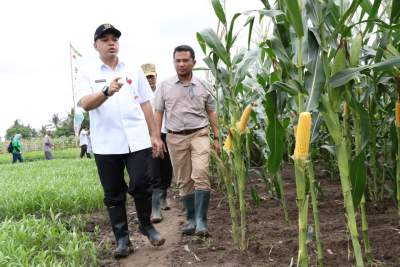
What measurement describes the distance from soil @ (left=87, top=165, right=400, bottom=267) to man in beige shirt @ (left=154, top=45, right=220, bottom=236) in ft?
1.37

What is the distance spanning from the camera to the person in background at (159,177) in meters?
5.00

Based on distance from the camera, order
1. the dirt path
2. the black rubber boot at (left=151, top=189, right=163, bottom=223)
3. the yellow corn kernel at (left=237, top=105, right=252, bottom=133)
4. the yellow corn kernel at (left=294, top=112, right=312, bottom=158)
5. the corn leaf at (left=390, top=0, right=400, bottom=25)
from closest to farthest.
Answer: the yellow corn kernel at (left=294, top=112, right=312, bottom=158) < the corn leaf at (left=390, top=0, right=400, bottom=25) < the yellow corn kernel at (left=237, top=105, right=252, bottom=133) < the dirt path < the black rubber boot at (left=151, top=189, right=163, bottom=223)

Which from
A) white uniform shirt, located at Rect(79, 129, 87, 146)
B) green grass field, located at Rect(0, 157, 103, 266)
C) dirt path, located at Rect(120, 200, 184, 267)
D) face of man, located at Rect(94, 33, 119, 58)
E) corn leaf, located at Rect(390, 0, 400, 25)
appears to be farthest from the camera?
white uniform shirt, located at Rect(79, 129, 87, 146)

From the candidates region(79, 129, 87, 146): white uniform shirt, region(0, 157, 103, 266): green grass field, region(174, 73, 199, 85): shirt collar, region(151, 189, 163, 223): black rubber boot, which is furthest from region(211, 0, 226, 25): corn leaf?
region(79, 129, 87, 146): white uniform shirt

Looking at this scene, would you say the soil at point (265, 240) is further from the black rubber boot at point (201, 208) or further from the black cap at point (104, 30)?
the black cap at point (104, 30)

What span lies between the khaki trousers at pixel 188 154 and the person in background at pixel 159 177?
426mm

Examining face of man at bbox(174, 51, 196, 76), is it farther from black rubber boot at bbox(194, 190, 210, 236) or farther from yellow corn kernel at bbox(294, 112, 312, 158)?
yellow corn kernel at bbox(294, 112, 312, 158)

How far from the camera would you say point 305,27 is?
83.0 inches

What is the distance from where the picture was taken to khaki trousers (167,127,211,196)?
4.14m

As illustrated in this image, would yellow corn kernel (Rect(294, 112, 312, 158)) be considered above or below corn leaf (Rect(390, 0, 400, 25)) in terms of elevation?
below

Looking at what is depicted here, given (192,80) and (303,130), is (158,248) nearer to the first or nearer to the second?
(192,80)

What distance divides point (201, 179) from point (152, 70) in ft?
7.05

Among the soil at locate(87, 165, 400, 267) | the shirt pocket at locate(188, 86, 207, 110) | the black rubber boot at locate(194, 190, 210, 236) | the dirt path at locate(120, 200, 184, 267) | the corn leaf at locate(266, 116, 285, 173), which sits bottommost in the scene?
the dirt path at locate(120, 200, 184, 267)

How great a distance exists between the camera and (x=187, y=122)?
424cm
